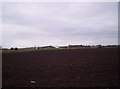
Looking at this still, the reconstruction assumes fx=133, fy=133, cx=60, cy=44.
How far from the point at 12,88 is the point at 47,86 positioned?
5.88 ft

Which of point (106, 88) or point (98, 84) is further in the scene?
point (98, 84)

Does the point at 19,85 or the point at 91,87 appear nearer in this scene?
the point at 91,87

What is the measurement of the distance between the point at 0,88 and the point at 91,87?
15.0 ft

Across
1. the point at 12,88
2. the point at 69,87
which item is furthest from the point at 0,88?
the point at 69,87

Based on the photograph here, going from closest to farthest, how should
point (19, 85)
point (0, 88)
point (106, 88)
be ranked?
point (106, 88) < point (0, 88) < point (19, 85)

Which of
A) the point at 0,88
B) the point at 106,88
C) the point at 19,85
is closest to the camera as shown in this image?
the point at 106,88

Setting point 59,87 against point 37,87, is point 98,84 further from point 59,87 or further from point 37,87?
point 37,87

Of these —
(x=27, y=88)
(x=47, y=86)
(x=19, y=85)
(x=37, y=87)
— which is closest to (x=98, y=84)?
(x=47, y=86)

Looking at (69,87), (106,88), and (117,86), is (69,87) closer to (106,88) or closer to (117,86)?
(106,88)

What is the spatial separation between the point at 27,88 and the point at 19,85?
0.80 metres

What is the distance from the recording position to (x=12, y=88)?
6789 millimetres

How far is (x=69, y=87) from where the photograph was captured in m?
6.52

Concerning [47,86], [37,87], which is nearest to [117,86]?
[47,86]

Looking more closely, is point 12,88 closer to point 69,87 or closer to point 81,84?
point 69,87
